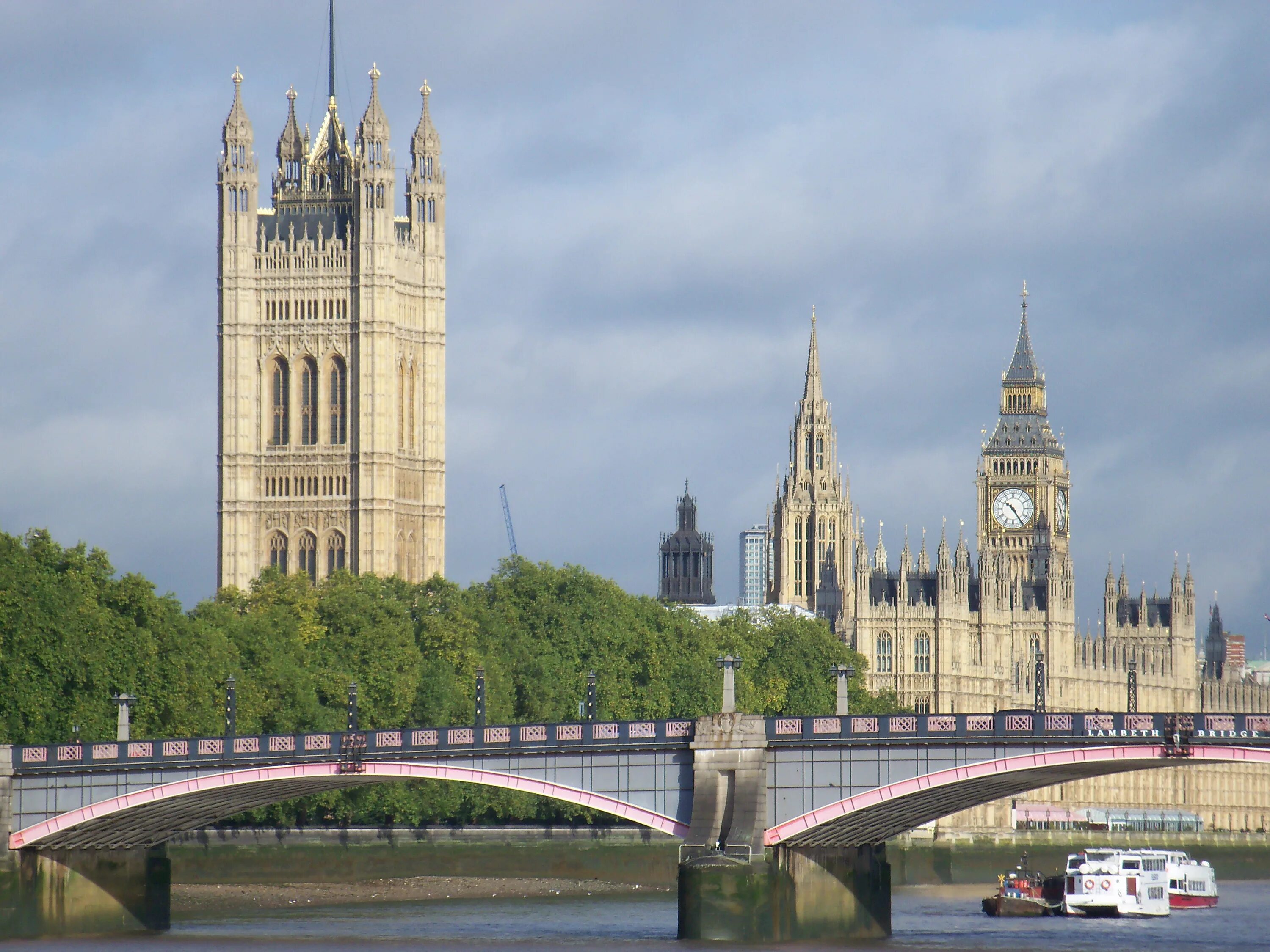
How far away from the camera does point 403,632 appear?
4695 inches

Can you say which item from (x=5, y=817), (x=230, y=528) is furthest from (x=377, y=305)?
(x=5, y=817)

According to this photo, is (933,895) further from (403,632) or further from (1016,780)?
(1016,780)

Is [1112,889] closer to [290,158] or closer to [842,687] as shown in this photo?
[842,687]

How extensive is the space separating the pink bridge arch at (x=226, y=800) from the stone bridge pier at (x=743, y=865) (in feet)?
4.67

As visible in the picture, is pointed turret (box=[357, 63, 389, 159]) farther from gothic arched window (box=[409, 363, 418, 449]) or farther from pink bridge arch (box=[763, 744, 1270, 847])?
pink bridge arch (box=[763, 744, 1270, 847])

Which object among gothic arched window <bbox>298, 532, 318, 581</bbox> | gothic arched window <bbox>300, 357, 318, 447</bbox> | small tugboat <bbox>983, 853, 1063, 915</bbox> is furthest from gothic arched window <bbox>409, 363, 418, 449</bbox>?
small tugboat <bbox>983, 853, 1063, 915</bbox>

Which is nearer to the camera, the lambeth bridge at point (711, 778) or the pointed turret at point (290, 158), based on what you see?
the lambeth bridge at point (711, 778)

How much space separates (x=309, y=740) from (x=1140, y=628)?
117296 mm

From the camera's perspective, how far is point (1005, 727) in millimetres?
73062

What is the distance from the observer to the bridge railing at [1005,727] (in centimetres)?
7150

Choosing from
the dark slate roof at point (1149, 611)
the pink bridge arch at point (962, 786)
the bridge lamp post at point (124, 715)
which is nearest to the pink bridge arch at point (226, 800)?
the bridge lamp post at point (124, 715)

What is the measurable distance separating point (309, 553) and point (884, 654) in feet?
98.1

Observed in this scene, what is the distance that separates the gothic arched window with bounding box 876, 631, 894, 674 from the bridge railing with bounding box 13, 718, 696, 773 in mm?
87788

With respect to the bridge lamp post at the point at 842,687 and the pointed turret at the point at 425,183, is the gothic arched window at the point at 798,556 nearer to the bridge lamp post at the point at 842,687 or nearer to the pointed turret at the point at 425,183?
the pointed turret at the point at 425,183
